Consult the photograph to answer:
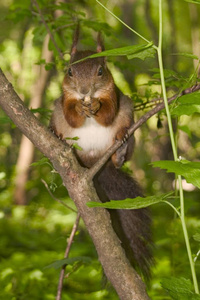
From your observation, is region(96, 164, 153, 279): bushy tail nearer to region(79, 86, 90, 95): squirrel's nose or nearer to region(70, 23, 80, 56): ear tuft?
region(79, 86, 90, 95): squirrel's nose

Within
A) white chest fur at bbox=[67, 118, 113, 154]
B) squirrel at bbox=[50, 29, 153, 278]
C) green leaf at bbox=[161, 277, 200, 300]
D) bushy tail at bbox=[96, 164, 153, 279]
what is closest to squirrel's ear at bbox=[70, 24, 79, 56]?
squirrel at bbox=[50, 29, 153, 278]

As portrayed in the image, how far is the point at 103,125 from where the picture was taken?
1.74 metres

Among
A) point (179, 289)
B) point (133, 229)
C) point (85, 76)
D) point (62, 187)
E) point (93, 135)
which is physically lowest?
point (62, 187)

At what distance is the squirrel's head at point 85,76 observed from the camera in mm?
1634

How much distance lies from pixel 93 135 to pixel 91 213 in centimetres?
69

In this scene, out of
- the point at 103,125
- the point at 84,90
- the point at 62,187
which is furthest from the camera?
the point at 62,187

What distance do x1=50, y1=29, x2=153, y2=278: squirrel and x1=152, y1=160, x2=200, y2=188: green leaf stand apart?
2.75 ft

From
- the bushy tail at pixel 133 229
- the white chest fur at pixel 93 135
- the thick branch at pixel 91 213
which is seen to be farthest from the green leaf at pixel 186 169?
the white chest fur at pixel 93 135

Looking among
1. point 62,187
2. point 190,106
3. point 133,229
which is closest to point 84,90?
point 133,229

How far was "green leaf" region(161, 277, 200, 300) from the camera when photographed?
77 cm

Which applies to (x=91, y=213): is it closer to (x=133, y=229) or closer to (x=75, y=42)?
(x=133, y=229)

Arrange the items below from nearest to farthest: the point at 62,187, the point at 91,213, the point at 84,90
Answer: the point at 91,213, the point at 84,90, the point at 62,187

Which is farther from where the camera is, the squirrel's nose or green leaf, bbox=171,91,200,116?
the squirrel's nose

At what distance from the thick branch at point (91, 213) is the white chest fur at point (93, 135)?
0.62 metres
